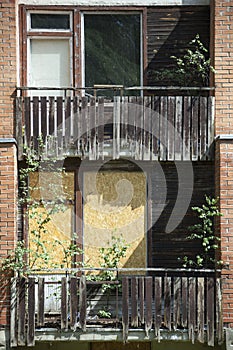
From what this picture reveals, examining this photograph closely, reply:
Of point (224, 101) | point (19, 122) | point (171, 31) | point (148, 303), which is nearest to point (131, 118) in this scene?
point (224, 101)

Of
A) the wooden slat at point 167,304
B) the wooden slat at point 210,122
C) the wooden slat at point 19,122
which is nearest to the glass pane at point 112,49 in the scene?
the wooden slat at point 19,122

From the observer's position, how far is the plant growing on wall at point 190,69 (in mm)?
12070

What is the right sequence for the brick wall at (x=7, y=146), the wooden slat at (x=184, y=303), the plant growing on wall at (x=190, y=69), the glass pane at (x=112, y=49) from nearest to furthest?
the wooden slat at (x=184, y=303), the brick wall at (x=7, y=146), the plant growing on wall at (x=190, y=69), the glass pane at (x=112, y=49)

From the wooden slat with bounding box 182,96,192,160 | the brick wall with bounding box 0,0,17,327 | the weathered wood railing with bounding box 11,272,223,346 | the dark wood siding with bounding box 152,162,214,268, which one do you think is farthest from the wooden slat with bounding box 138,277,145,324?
the wooden slat with bounding box 182,96,192,160

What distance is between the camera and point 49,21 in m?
12.5

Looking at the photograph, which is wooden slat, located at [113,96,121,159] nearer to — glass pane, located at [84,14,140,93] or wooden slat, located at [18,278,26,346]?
glass pane, located at [84,14,140,93]

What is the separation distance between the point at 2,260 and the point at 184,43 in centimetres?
516

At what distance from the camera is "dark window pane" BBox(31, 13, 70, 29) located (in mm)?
12477

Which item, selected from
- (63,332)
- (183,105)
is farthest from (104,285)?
(183,105)

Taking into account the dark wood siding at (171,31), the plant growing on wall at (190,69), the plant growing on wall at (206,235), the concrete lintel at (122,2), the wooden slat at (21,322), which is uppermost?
the concrete lintel at (122,2)

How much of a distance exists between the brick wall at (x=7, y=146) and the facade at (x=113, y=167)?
0.06ft

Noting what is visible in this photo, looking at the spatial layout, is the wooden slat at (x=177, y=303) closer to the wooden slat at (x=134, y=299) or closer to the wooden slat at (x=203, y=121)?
the wooden slat at (x=134, y=299)

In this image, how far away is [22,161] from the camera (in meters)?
12.0

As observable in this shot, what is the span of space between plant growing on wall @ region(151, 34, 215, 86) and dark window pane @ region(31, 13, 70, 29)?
1.88m
